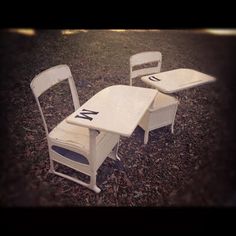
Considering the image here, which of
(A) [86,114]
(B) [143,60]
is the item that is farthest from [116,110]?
(B) [143,60]

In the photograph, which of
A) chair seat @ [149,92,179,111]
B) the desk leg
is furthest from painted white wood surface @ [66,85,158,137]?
chair seat @ [149,92,179,111]

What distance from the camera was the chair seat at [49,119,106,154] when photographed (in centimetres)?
196

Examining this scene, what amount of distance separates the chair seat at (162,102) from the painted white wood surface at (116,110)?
582mm

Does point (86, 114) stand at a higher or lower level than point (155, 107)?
higher

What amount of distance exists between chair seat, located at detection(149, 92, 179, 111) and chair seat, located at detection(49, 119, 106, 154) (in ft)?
2.94

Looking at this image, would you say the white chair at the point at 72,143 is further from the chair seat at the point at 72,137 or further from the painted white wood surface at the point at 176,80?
the painted white wood surface at the point at 176,80

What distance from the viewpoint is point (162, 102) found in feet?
9.27

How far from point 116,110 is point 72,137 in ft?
1.67

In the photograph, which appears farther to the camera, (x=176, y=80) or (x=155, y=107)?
(x=155, y=107)

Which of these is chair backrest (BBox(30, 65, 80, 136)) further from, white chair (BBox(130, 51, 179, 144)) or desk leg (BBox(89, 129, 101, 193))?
white chair (BBox(130, 51, 179, 144))

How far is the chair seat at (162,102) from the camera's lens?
273 cm

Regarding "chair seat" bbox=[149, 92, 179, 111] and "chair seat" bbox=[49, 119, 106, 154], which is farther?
"chair seat" bbox=[149, 92, 179, 111]

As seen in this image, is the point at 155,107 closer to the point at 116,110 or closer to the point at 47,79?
the point at 116,110

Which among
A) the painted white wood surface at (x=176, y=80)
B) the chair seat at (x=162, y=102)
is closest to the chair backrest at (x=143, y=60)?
the painted white wood surface at (x=176, y=80)
